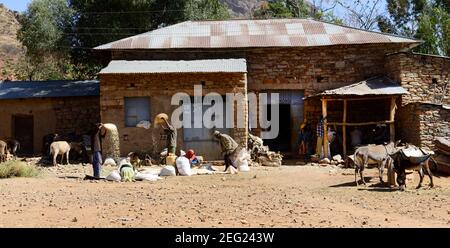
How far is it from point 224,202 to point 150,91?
8213 mm

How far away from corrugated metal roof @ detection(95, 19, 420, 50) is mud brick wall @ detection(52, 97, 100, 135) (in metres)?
3.94

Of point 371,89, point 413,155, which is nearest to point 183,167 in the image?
point 413,155

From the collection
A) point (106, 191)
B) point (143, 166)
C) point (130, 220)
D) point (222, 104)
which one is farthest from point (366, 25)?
point (130, 220)

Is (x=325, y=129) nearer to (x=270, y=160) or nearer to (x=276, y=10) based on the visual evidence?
(x=270, y=160)

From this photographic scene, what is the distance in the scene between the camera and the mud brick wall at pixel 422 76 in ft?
53.7

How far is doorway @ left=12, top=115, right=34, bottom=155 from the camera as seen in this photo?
20.8 metres

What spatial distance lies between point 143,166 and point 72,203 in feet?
22.0

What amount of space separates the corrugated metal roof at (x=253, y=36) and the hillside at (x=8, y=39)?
25306mm

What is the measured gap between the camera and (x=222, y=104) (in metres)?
16.3

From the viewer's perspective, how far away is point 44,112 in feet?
66.6

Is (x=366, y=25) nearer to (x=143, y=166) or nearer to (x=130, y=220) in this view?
(x=143, y=166)

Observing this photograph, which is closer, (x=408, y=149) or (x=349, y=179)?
(x=408, y=149)

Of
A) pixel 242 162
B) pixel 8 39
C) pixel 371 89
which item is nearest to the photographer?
pixel 242 162

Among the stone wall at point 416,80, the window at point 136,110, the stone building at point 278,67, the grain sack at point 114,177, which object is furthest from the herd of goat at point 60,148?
the stone wall at point 416,80
